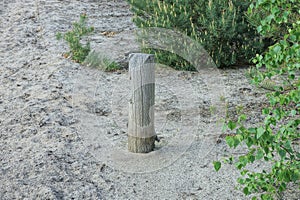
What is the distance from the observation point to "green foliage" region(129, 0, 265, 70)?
5.37 metres

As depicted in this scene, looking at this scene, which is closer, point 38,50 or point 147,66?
point 147,66

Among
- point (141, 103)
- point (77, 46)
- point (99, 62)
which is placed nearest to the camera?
point (141, 103)

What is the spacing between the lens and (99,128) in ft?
13.8

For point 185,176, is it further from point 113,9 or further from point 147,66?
point 113,9

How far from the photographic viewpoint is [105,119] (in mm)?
4434

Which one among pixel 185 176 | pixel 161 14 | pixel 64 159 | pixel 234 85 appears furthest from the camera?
pixel 161 14

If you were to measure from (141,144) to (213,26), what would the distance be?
2197 millimetres

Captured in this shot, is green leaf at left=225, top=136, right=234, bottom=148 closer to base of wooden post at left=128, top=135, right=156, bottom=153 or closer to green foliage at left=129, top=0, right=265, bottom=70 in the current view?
base of wooden post at left=128, top=135, right=156, bottom=153

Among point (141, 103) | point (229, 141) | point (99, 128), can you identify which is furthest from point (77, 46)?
point (229, 141)

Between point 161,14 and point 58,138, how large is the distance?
2.35 m

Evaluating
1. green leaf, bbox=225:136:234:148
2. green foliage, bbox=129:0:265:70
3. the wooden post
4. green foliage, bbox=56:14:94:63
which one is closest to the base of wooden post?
the wooden post

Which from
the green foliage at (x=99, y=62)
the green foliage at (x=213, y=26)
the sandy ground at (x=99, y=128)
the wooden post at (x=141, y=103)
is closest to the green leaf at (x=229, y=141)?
the sandy ground at (x=99, y=128)

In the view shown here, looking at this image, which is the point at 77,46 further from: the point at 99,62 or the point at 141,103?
the point at 141,103

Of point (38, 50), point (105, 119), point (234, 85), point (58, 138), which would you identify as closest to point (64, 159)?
point (58, 138)
